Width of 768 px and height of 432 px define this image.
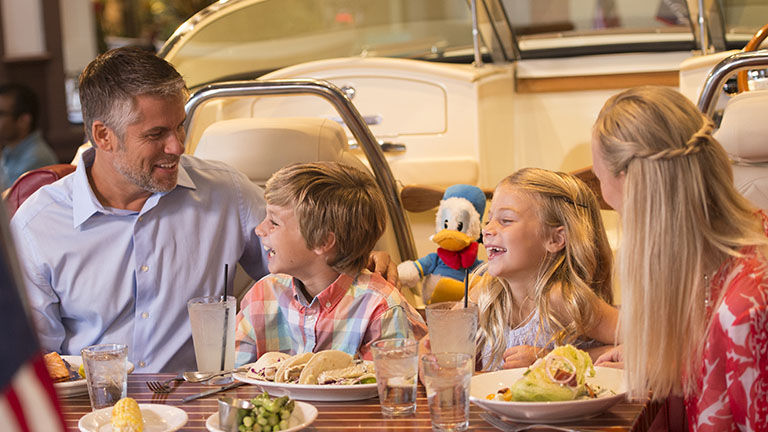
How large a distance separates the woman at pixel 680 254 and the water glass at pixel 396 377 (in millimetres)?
318

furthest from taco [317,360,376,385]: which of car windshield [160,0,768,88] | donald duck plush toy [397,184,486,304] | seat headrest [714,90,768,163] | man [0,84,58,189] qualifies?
man [0,84,58,189]

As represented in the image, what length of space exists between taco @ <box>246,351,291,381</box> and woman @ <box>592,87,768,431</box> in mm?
586

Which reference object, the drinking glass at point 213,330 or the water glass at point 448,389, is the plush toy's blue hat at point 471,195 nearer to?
the drinking glass at point 213,330

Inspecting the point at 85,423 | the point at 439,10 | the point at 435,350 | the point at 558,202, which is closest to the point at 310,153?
the point at 558,202

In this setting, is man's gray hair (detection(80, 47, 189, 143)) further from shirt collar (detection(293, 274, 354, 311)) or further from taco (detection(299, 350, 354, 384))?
taco (detection(299, 350, 354, 384))

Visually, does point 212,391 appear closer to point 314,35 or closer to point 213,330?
point 213,330

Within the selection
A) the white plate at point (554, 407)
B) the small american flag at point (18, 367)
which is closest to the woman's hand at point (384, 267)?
the white plate at point (554, 407)

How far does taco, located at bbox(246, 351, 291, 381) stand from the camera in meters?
1.53

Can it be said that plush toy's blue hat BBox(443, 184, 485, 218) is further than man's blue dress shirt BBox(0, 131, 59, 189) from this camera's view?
No

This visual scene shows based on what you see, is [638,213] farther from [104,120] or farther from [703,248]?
[104,120]

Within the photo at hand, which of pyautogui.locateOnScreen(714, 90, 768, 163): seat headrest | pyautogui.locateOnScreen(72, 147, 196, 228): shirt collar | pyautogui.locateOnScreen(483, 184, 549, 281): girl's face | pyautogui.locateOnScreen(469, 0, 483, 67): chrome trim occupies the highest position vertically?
pyautogui.locateOnScreen(469, 0, 483, 67): chrome trim

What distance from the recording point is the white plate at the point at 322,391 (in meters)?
1.43

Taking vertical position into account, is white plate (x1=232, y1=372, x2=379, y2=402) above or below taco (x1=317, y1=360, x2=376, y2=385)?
below

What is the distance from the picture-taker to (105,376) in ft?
4.74
